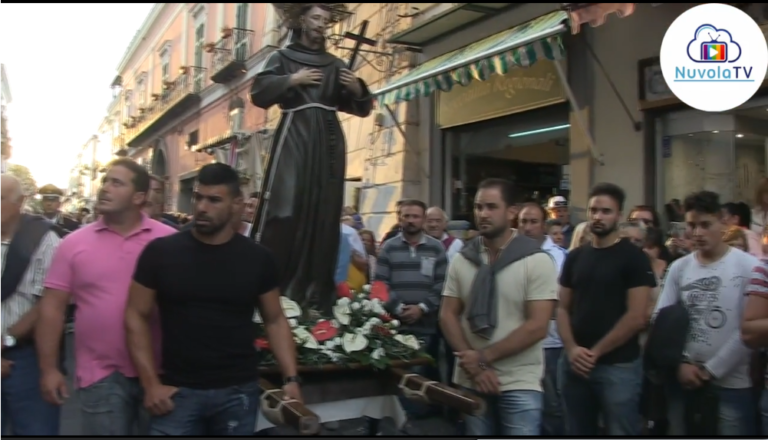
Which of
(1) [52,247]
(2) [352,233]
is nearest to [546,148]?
(2) [352,233]

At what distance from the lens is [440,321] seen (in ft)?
11.1

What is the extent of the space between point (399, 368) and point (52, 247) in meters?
1.73

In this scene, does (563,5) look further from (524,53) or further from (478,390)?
(478,390)

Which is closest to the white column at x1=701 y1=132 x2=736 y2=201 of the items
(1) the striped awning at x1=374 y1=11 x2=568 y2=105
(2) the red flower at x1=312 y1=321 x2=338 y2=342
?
(1) the striped awning at x1=374 y1=11 x2=568 y2=105

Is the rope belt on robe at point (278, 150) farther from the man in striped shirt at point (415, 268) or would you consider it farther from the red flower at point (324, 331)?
the man in striped shirt at point (415, 268)

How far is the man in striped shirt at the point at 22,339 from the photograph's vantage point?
316 centimetres

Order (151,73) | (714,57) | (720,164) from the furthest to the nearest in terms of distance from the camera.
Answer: (151,73), (720,164), (714,57)

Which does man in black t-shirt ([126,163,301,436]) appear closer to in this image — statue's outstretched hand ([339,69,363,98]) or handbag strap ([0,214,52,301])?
handbag strap ([0,214,52,301])

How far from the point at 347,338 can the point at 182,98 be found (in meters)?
6.04

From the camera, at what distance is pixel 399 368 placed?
3506 millimetres

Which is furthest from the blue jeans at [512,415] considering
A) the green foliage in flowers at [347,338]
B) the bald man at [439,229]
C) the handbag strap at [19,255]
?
the bald man at [439,229]

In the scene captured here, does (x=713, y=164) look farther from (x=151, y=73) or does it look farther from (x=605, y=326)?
(x=151, y=73)

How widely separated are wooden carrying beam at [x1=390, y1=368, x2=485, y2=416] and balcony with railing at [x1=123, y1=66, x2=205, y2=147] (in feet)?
19.0

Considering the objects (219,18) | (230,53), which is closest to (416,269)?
(230,53)
